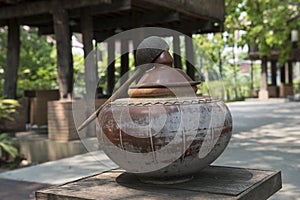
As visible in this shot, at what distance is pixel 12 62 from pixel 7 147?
2.79 metres

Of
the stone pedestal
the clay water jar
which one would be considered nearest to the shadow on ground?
the stone pedestal

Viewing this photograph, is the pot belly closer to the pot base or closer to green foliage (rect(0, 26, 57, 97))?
the pot base

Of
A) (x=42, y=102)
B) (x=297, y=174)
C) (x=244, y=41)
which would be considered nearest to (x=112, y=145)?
(x=297, y=174)

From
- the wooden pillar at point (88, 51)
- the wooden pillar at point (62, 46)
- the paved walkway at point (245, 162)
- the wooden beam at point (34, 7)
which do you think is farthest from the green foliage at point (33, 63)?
the paved walkway at point (245, 162)

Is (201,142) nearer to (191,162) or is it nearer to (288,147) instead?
(191,162)

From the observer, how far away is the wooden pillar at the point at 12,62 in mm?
9172

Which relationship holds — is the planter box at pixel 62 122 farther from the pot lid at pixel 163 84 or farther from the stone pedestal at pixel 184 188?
the pot lid at pixel 163 84

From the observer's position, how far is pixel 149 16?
9.51 meters

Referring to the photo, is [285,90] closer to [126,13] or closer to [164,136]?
[126,13]

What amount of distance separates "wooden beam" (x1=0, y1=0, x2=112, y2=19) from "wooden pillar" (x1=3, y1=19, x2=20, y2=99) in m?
0.68

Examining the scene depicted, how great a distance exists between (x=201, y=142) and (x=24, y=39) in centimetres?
1505

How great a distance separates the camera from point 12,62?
30.7ft

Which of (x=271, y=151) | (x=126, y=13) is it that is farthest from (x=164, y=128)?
(x=126, y=13)

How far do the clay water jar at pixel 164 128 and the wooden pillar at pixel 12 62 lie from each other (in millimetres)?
6987
